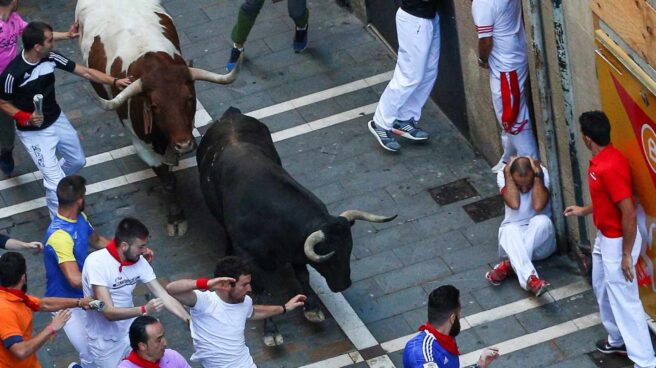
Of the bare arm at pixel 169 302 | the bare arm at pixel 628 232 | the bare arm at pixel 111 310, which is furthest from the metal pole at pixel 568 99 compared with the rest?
the bare arm at pixel 111 310

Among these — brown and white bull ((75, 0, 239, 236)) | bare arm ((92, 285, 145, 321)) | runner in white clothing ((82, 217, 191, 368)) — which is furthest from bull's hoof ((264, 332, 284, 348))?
brown and white bull ((75, 0, 239, 236))

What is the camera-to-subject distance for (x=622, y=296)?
1111 centimetres

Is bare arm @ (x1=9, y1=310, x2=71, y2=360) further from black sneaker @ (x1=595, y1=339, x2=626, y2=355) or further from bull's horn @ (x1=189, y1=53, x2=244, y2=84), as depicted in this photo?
black sneaker @ (x1=595, y1=339, x2=626, y2=355)

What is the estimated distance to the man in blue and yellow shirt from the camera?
1112 centimetres

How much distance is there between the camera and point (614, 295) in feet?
36.5

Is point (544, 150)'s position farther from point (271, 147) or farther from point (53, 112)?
point (53, 112)

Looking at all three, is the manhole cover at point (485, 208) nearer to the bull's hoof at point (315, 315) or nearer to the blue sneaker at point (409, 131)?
the blue sneaker at point (409, 131)

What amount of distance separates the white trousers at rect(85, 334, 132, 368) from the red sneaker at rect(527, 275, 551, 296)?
11.0 ft

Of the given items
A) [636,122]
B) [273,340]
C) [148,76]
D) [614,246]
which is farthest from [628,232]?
[148,76]

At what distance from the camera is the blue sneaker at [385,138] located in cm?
1440

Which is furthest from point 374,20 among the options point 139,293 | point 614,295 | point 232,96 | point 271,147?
point 614,295

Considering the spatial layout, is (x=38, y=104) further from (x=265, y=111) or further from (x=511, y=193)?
(x=511, y=193)

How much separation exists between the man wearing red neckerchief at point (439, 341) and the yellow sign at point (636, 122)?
208 centimetres

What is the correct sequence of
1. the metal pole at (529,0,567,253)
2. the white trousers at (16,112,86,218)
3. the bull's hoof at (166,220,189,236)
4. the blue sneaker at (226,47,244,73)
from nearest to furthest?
1. the metal pole at (529,0,567,253)
2. the white trousers at (16,112,86,218)
3. the bull's hoof at (166,220,189,236)
4. the blue sneaker at (226,47,244,73)
